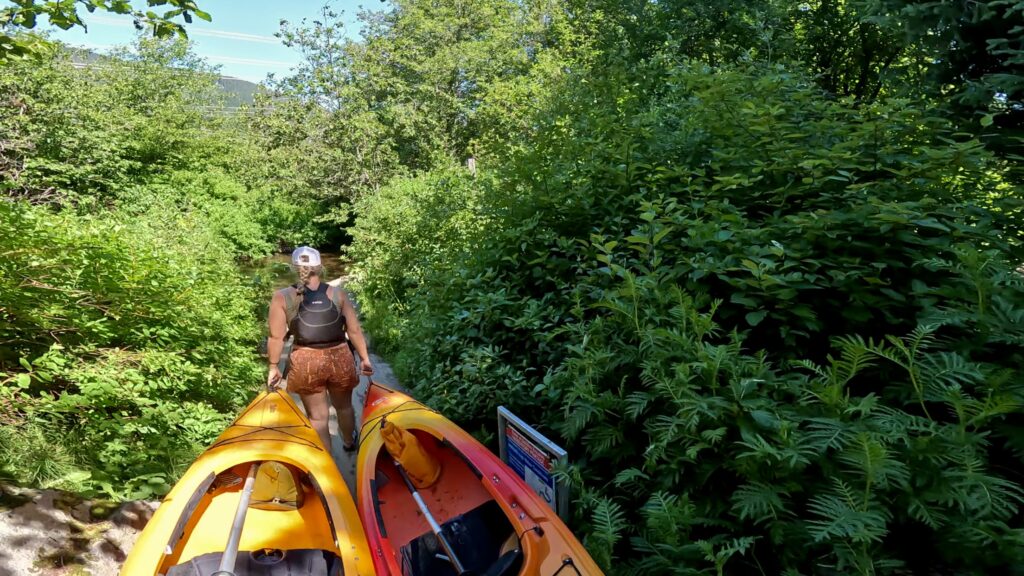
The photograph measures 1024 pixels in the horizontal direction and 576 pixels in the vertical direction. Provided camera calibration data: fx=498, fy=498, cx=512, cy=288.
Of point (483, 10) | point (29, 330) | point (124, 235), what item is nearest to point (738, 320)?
point (29, 330)

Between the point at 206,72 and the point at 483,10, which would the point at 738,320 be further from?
the point at 206,72

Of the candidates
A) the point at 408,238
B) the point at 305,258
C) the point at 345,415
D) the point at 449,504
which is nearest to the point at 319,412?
the point at 345,415

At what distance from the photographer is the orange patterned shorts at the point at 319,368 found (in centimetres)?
403

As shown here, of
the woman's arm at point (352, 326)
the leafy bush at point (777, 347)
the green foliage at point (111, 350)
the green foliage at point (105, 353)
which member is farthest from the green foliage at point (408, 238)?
the green foliage at point (105, 353)

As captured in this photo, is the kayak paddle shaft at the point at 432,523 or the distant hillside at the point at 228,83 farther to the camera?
the distant hillside at the point at 228,83

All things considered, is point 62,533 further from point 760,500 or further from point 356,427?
point 760,500

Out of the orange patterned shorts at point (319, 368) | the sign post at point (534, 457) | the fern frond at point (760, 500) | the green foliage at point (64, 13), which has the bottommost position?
the orange patterned shorts at point (319, 368)

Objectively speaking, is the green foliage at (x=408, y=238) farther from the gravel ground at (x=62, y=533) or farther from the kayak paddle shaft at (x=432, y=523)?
the gravel ground at (x=62, y=533)

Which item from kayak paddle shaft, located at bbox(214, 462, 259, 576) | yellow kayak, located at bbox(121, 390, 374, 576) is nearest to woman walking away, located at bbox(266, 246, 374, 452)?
yellow kayak, located at bbox(121, 390, 374, 576)

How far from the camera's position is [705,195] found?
3662mm

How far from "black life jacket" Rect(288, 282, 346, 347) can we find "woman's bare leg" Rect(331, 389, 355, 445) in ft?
2.09

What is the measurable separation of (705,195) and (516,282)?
1959 millimetres

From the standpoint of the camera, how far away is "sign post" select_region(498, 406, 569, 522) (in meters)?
2.79

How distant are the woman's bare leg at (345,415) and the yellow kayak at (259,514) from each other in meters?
0.43
